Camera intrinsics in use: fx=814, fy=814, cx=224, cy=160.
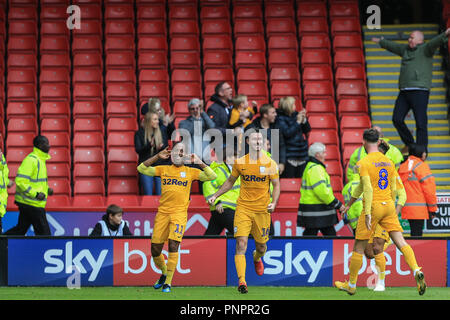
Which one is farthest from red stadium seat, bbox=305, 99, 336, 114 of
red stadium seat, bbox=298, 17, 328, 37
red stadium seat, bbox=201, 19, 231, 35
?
red stadium seat, bbox=201, 19, 231, 35

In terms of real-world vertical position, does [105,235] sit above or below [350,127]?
below

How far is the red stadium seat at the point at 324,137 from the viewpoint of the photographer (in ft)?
44.0

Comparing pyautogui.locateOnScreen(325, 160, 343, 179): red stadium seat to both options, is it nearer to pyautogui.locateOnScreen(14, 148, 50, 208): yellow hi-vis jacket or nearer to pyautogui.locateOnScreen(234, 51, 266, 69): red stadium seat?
pyautogui.locateOnScreen(234, 51, 266, 69): red stadium seat

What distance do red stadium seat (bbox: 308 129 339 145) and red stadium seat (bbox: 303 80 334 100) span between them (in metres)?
0.93

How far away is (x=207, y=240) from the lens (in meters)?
9.92

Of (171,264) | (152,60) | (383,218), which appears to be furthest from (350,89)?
(171,264)

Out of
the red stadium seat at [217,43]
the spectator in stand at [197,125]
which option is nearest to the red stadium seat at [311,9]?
the red stadium seat at [217,43]

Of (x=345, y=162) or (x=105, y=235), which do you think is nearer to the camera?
(x=105, y=235)

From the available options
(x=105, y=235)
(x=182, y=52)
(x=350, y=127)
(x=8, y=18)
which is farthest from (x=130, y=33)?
(x=105, y=235)

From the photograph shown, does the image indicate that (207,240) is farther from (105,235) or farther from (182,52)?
(182,52)

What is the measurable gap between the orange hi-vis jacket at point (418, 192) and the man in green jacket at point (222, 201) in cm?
225

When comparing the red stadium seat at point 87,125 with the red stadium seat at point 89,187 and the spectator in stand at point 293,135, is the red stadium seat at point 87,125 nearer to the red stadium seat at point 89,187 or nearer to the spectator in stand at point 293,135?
the red stadium seat at point 89,187

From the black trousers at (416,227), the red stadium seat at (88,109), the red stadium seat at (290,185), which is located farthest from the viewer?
the red stadium seat at (88,109)

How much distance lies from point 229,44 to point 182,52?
89cm
